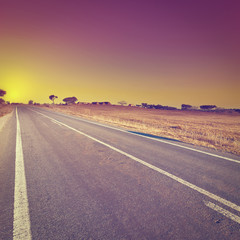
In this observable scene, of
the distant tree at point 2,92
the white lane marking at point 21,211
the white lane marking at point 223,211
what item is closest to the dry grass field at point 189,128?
the white lane marking at point 223,211

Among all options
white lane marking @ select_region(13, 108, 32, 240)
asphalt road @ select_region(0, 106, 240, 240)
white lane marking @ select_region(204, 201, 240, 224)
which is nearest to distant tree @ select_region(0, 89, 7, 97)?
asphalt road @ select_region(0, 106, 240, 240)

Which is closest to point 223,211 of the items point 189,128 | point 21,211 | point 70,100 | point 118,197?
point 118,197

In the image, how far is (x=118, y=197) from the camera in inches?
119

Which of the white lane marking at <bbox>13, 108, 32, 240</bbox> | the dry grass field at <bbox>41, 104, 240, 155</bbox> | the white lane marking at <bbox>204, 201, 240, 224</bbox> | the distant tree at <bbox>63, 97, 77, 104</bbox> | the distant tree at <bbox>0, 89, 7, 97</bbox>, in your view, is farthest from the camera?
the distant tree at <bbox>63, 97, 77, 104</bbox>

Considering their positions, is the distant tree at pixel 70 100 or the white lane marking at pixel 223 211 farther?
the distant tree at pixel 70 100

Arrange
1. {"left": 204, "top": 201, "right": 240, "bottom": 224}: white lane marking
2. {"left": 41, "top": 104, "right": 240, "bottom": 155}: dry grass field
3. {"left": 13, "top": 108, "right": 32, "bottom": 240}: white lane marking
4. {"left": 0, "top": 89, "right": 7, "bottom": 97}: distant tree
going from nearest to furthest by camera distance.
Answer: {"left": 13, "top": 108, "right": 32, "bottom": 240}: white lane marking → {"left": 204, "top": 201, "right": 240, "bottom": 224}: white lane marking → {"left": 41, "top": 104, "right": 240, "bottom": 155}: dry grass field → {"left": 0, "top": 89, "right": 7, "bottom": 97}: distant tree

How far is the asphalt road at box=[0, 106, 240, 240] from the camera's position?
2.27 meters

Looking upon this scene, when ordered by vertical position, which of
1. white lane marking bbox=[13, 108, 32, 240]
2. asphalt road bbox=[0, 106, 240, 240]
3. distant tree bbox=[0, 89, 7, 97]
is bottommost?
white lane marking bbox=[13, 108, 32, 240]

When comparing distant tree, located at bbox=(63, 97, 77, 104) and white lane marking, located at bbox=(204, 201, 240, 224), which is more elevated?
distant tree, located at bbox=(63, 97, 77, 104)

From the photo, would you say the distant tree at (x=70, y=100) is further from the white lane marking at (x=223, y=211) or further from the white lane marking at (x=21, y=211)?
the white lane marking at (x=223, y=211)

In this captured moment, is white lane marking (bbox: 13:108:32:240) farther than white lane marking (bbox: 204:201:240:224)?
No

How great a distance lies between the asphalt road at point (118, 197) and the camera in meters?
2.27

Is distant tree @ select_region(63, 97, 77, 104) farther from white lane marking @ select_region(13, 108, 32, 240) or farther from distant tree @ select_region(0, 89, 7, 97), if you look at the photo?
white lane marking @ select_region(13, 108, 32, 240)

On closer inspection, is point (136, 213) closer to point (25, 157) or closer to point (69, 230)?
point (69, 230)
